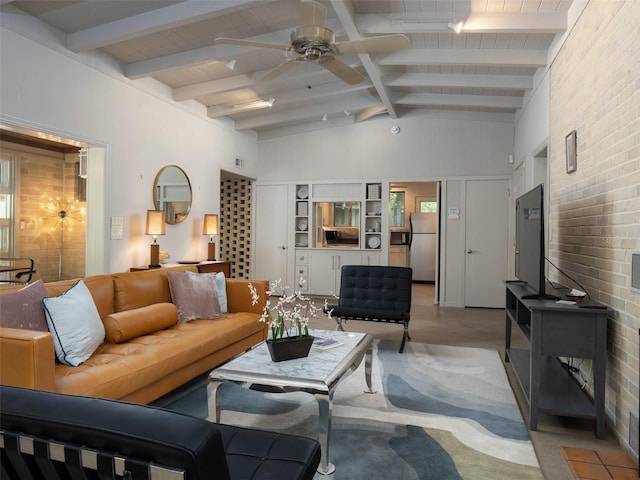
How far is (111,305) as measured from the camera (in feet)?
10.2

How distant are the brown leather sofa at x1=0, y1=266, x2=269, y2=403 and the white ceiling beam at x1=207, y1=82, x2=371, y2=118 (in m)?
2.89

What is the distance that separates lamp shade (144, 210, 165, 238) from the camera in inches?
190

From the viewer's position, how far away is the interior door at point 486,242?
260 inches

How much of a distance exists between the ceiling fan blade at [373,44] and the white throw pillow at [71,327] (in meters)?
2.52

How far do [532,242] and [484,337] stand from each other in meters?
2.05

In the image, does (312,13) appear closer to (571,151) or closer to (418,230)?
(571,151)

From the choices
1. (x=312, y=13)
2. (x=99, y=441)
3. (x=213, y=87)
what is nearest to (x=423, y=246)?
(x=213, y=87)

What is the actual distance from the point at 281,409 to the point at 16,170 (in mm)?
5895

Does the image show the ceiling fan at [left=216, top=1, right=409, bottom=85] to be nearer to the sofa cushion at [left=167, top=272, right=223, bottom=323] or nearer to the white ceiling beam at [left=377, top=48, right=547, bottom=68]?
the white ceiling beam at [left=377, top=48, right=547, bottom=68]

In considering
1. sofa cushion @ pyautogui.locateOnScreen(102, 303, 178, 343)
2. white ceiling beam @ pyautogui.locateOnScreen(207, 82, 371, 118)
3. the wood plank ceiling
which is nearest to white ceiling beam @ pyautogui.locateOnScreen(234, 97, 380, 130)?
the wood plank ceiling

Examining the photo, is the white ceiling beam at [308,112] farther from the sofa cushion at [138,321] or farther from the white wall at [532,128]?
the sofa cushion at [138,321]

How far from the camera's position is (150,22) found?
3.59 m

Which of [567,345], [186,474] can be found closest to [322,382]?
[186,474]


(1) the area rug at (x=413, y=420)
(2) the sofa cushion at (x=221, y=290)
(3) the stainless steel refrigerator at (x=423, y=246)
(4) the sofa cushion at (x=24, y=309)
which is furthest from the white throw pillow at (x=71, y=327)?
(3) the stainless steel refrigerator at (x=423, y=246)
